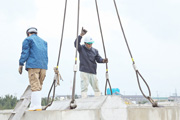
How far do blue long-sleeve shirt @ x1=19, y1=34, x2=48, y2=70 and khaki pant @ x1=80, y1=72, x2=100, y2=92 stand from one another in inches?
Answer: 57.8

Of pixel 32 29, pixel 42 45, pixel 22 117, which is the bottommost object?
pixel 22 117

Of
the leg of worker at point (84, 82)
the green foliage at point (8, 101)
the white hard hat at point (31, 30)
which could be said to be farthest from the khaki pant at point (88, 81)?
the green foliage at point (8, 101)

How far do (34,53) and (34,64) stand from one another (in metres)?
0.22

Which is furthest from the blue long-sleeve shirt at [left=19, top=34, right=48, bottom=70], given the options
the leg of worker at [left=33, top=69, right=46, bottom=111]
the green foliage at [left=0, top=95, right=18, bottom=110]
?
the green foliage at [left=0, top=95, right=18, bottom=110]

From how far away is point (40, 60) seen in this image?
516 centimetres

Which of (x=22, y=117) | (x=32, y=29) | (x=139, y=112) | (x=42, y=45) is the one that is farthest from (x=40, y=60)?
(x=139, y=112)

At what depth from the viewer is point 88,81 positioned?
6660mm

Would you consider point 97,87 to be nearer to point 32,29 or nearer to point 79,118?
point 32,29

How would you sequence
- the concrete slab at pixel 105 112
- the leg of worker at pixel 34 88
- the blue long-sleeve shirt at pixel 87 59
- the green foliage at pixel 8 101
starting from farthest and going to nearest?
the green foliage at pixel 8 101, the blue long-sleeve shirt at pixel 87 59, the leg of worker at pixel 34 88, the concrete slab at pixel 105 112

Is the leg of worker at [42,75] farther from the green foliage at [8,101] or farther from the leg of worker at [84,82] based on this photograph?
the green foliage at [8,101]

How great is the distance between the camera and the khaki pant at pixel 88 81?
21.5ft

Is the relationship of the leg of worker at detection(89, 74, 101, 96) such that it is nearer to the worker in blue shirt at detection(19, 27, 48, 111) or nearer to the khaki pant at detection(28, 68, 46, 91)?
the worker in blue shirt at detection(19, 27, 48, 111)

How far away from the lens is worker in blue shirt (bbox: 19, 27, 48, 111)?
499 cm

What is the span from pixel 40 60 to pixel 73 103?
139cm
